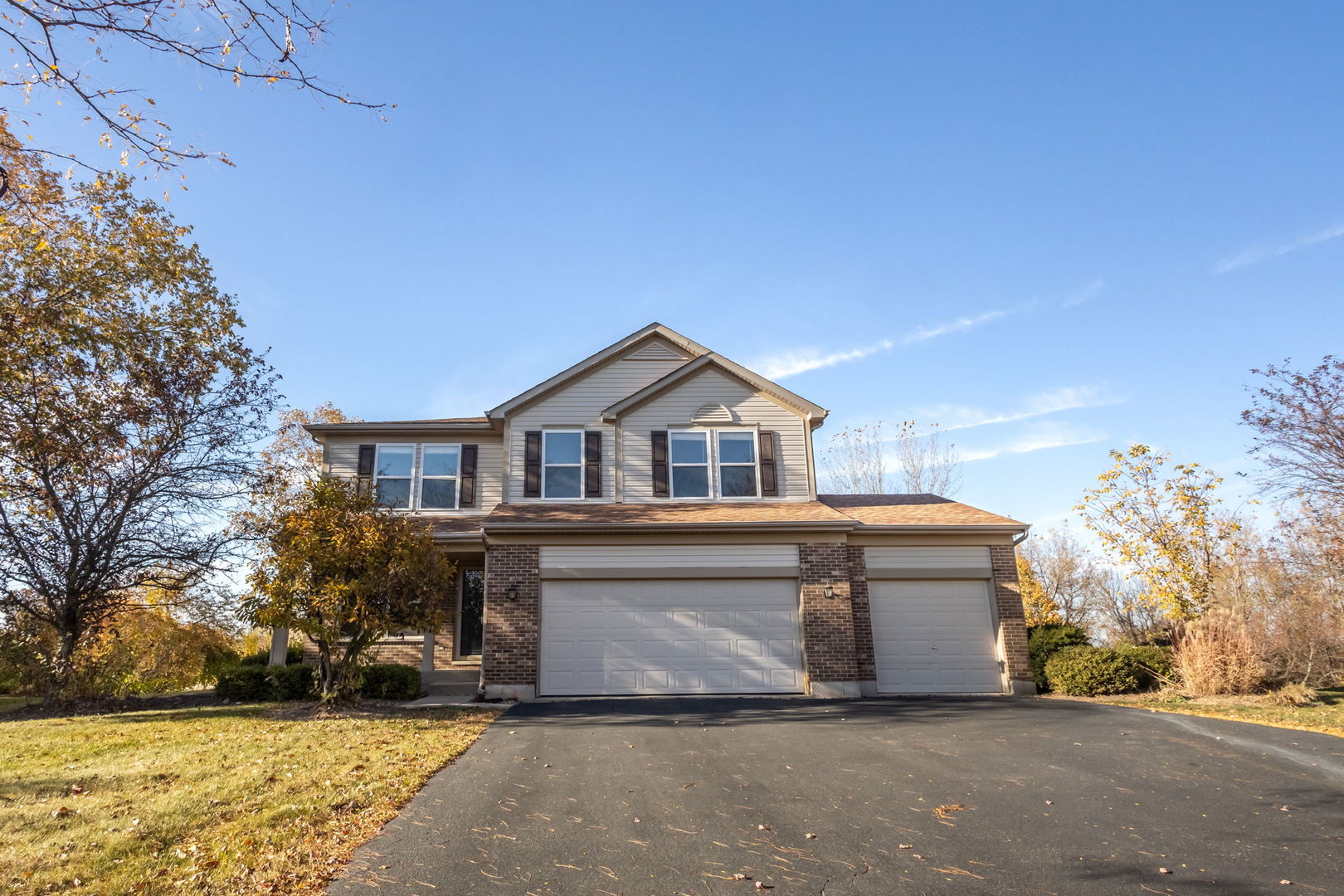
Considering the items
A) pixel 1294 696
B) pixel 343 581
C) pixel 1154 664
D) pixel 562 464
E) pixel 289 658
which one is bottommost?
pixel 1294 696

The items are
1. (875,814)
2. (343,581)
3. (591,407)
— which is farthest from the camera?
(591,407)

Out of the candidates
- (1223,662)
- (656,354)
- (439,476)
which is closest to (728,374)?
(656,354)

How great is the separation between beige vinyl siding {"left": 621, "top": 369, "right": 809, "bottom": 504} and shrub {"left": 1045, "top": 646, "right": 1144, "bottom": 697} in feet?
20.1

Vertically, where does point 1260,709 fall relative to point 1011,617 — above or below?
below

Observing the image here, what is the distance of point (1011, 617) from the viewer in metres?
15.4

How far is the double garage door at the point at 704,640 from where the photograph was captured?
47.1 feet

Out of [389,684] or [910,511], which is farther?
[910,511]

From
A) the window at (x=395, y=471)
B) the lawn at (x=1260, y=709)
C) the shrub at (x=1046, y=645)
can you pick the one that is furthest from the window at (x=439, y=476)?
the lawn at (x=1260, y=709)

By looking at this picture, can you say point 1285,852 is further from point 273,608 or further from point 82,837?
point 273,608

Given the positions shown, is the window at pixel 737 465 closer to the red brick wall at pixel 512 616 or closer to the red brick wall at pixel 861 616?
the red brick wall at pixel 861 616

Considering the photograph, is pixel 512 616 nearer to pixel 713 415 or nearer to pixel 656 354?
pixel 713 415

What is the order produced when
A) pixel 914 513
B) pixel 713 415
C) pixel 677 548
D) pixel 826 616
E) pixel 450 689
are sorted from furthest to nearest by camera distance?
1. pixel 713 415
2. pixel 914 513
3. pixel 450 689
4. pixel 677 548
5. pixel 826 616

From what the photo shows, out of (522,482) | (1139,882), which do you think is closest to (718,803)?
(1139,882)

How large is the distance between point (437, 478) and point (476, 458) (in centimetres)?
101
